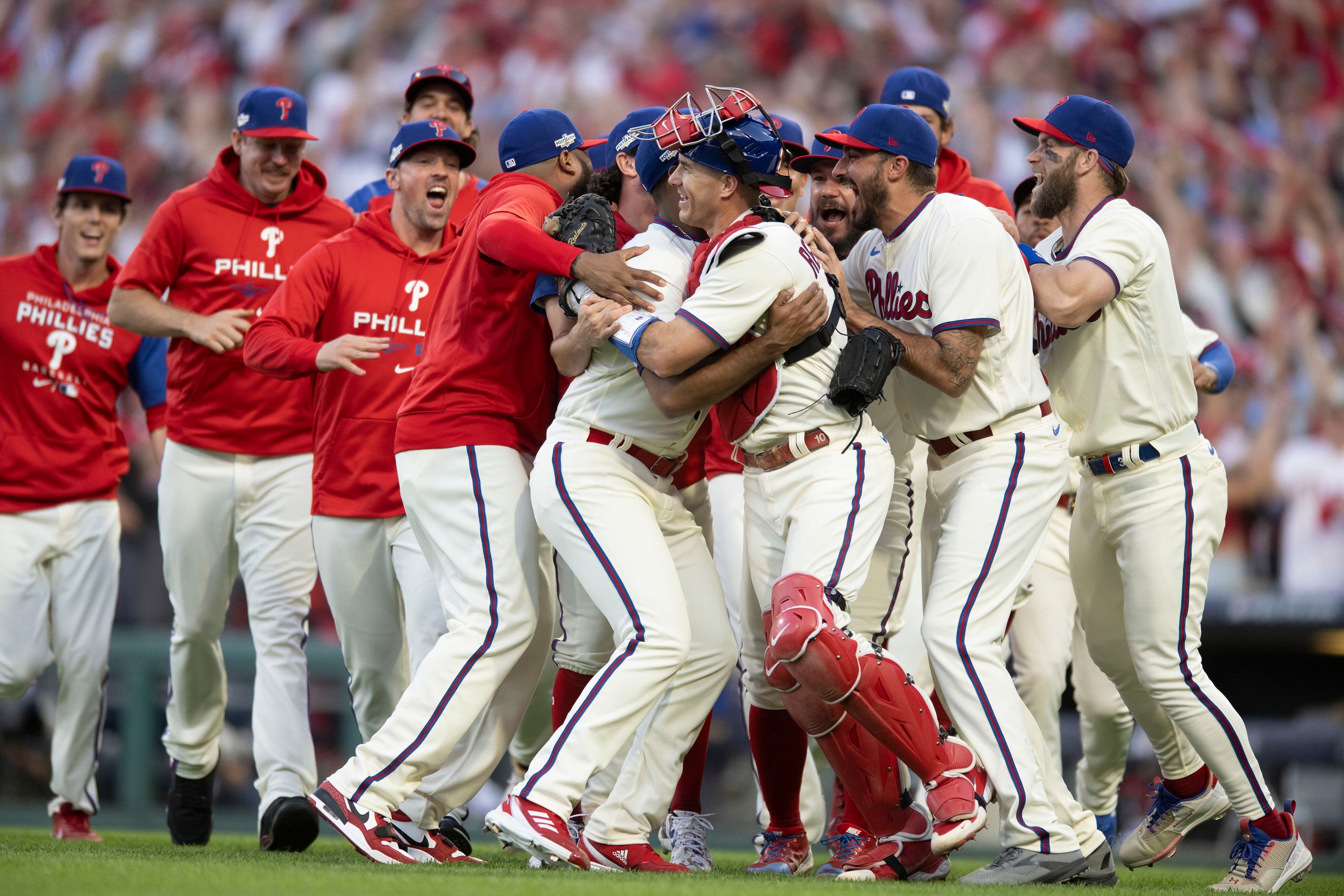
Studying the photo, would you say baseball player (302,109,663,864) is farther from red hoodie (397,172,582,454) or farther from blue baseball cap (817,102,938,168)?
blue baseball cap (817,102,938,168)

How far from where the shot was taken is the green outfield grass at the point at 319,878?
3191 millimetres

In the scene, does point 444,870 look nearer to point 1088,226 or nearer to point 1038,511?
point 1038,511

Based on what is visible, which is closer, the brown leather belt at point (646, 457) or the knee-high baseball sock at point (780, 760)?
the brown leather belt at point (646, 457)

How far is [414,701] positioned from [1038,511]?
191 cm

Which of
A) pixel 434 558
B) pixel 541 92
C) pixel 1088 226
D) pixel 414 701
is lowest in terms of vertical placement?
pixel 414 701

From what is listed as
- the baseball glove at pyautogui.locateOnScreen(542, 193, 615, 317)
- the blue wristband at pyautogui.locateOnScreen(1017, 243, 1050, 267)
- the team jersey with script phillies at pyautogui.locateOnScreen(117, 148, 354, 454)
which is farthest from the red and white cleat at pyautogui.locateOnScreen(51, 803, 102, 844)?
the blue wristband at pyautogui.locateOnScreen(1017, 243, 1050, 267)

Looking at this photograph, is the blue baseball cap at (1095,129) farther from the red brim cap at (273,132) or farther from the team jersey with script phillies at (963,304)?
the red brim cap at (273,132)

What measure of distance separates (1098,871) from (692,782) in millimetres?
1391

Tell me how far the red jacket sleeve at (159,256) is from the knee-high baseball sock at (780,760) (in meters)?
2.84

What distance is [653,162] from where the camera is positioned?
4.09m

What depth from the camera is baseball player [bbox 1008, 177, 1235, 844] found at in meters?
5.34

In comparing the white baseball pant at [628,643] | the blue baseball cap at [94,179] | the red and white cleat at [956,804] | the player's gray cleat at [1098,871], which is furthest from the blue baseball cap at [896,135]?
the blue baseball cap at [94,179]

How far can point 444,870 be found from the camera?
3.79m

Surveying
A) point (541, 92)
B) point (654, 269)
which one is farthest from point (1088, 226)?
point (541, 92)
